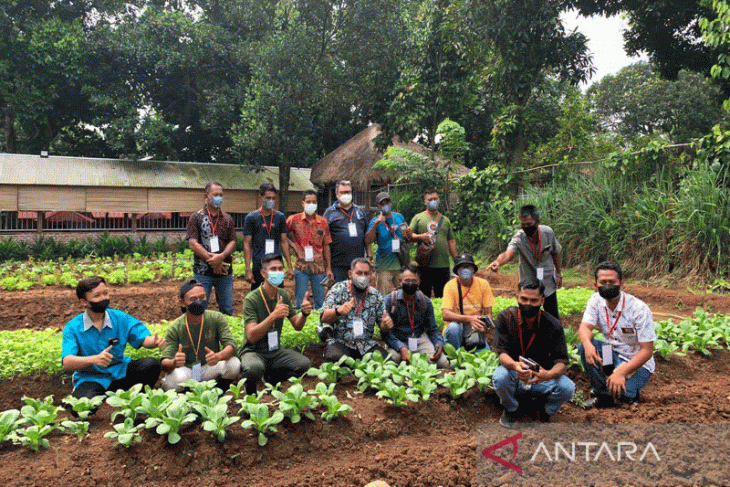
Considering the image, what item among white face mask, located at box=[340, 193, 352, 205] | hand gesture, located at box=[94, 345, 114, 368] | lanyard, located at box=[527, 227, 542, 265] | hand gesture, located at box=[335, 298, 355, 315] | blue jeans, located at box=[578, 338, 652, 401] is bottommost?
blue jeans, located at box=[578, 338, 652, 401]

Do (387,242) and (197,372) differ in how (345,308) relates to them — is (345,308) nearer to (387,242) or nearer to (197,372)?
(197,372)

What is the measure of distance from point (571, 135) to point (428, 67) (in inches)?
237

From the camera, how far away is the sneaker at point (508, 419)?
4657 millimetres

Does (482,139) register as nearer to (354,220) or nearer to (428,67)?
(428,67)

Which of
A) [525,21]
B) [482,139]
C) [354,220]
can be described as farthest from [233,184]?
[354,220]

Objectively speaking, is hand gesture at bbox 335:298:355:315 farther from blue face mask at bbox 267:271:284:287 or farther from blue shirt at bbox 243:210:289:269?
blue shirt at bbox 243:210:289:269

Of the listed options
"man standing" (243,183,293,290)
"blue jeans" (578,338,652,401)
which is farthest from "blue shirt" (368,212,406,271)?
"blue jeans" (578,338,652,401)

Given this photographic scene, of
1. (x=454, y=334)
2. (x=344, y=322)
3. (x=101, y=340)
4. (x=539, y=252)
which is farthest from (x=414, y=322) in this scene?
(x=101, y=340)

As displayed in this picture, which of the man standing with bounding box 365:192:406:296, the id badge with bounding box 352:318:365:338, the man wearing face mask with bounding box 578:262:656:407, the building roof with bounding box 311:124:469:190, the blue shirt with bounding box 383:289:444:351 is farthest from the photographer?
the building roof with bounding box 311:124:469:190

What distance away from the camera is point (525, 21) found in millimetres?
15102

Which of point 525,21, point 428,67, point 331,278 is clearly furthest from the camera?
point 428,67

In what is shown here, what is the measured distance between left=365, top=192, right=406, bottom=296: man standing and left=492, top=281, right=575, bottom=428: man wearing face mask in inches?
127

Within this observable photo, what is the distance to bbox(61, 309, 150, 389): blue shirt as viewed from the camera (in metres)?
4.92

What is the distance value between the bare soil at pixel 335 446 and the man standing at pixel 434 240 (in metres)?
2.57
